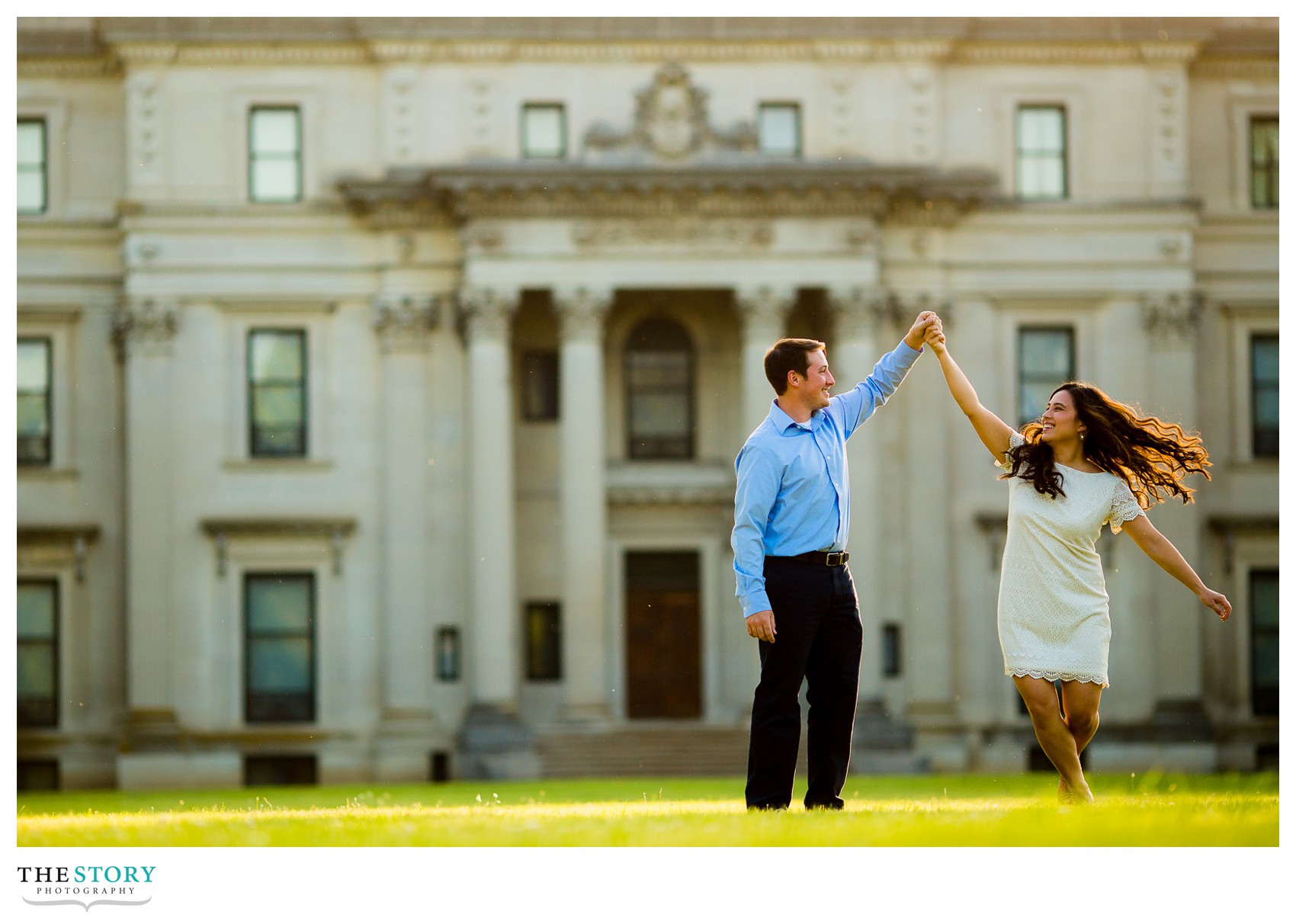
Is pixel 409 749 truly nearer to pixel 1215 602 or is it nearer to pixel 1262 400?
pixel 1262 400

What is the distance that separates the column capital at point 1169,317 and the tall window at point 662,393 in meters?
8.55

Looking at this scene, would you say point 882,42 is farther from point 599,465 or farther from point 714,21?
point 599,465

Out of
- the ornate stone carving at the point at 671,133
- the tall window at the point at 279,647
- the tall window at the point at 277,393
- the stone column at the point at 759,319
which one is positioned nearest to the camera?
the stone column at the point at 759,319

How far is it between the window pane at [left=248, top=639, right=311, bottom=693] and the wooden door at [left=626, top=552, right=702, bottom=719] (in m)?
6.00

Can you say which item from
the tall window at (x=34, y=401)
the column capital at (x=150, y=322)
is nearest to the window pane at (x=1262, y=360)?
the column capital at (x=150, y=322)

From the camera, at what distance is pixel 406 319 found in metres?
36.0

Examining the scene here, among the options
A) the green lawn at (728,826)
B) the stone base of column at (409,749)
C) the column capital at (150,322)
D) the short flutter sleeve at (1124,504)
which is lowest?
the stone base of column at (409,749)

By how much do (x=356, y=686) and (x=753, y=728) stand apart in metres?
26.2

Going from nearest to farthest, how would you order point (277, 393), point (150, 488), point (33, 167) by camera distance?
point (150, 488) → point (277, 393) → point (33, 167)

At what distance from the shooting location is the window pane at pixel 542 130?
3588 centimetres

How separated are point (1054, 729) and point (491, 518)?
25.0m

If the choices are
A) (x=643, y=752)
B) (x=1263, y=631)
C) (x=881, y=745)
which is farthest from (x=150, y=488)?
(x=1263, y=631)

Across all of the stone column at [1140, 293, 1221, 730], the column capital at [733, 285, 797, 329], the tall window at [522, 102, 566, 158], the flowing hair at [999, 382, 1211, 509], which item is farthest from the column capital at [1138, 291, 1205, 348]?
the flowing hair at [999, 382, 1211, 509]

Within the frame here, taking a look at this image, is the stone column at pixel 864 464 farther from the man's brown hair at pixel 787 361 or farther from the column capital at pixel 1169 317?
the man's brown hair at pixel 787 361
